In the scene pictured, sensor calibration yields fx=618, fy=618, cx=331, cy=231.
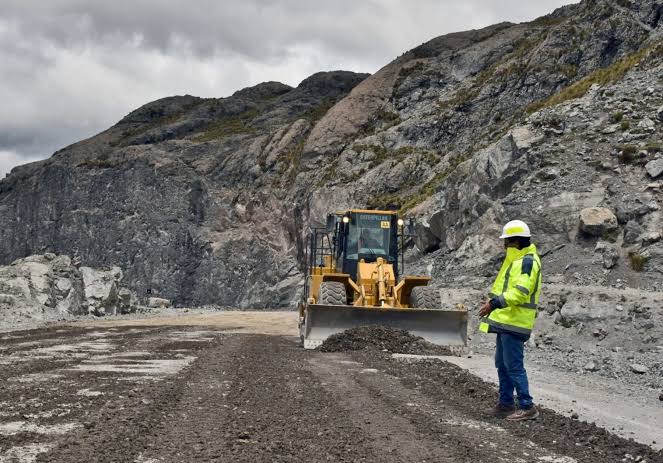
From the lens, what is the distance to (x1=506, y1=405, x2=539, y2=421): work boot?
6.35 m

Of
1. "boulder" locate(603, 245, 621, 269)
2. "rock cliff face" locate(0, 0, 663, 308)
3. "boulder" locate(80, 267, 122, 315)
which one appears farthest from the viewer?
"boulder" locate(80, 267, 122, 315)

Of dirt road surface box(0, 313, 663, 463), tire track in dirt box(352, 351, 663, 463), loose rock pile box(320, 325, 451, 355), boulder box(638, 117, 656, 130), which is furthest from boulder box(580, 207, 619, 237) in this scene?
tire track in dirt box(352, 351, 663, 463)

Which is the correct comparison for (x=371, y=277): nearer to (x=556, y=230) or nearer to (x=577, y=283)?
(x=577, y=283)

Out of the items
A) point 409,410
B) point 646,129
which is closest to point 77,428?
point 409,410

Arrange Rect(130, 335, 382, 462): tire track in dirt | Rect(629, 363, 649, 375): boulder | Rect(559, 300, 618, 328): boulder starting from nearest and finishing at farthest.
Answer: Rect(130, 335, 382, 462): tire track in dirt → Rect(629, 363, 649, 375): boulder → Rect(559, 300, 618, 328): boulder

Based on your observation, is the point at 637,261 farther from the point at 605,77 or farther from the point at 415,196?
the point at 415,196

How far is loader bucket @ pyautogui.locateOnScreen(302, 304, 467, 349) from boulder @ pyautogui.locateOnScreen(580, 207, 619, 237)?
385 inches

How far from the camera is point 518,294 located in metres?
6.44

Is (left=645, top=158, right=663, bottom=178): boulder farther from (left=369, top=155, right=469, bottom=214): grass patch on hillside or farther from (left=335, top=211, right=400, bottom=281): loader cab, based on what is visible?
(left=369, top=155, right=469, bottom=214): grass patch on hillside

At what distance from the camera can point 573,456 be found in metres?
5.03

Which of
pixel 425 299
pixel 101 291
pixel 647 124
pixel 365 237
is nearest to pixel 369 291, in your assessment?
pixel 425 299

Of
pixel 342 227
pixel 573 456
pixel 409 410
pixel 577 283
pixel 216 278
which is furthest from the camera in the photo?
pixel 216 278

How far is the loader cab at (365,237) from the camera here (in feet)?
52.3

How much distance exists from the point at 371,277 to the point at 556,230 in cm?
1053
